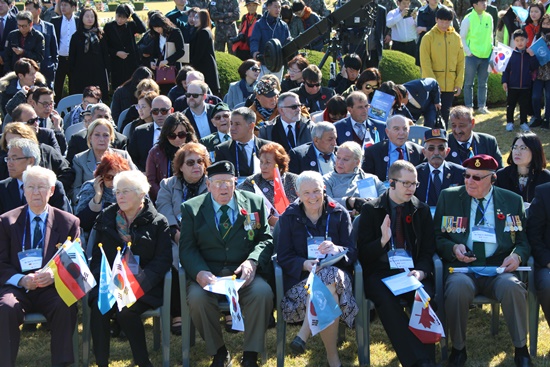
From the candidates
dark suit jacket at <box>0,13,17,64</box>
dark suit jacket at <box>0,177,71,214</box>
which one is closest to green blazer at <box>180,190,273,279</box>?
dark suit jacket at <box>0,177,71,214</box>

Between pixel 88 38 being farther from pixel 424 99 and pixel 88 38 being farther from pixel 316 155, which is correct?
pixel 316 155

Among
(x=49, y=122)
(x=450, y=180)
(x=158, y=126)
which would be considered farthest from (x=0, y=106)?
(x=450, y=180)

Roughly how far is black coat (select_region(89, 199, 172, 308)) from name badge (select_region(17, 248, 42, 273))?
39 cm

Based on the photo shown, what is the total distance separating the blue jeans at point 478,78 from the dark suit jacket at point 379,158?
6.12m

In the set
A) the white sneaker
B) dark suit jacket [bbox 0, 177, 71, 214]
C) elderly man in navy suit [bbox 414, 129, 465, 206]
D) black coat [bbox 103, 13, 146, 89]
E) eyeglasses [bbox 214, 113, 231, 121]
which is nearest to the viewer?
dark suit jacket [bbox 0, 177, 71, 214]

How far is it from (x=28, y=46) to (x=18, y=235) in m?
6.83

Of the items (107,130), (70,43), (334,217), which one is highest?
(70,43)

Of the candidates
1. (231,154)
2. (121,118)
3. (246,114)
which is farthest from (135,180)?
(121,118)

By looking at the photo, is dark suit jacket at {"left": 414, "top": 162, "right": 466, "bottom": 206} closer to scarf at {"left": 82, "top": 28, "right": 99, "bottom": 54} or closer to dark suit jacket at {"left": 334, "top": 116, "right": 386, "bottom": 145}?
dark suit jacket at {"left": 334, "top": 116, "right": 386, "bottom": 145}

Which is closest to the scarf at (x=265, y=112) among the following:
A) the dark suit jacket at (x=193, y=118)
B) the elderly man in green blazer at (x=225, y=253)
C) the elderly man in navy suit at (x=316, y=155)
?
the dark suit jacket at (x=193, y=118)

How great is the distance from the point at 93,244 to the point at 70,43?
22.5 feet

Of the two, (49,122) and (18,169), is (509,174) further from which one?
(49,122)

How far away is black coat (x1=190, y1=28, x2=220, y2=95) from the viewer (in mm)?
12055

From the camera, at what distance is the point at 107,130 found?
7746mm
